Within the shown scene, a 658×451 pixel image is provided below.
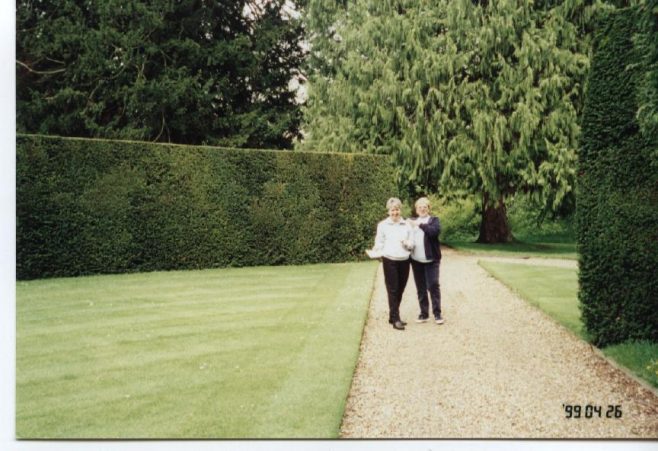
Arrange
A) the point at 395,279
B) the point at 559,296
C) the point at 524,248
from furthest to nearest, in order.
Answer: the point at 524,248
the point at 559,296
the point at 395,279

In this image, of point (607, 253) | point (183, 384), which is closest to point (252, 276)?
point (183, 384)

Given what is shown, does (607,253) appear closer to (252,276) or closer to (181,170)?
(252,276)

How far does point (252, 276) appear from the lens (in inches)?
456

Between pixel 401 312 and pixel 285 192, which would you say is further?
pixel 285 192

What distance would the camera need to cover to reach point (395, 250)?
7293 mm

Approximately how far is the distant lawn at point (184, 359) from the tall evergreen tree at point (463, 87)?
2799mm

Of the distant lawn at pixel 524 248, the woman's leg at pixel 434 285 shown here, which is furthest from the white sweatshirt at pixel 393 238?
the distant lawn at pixel 524 248

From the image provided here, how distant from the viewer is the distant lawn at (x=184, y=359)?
503 cm

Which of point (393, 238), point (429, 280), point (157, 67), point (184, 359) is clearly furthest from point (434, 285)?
point (157, 67)

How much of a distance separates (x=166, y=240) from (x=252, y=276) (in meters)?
2.26

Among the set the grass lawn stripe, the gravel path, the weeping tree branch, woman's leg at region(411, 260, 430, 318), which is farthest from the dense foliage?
the gravel path

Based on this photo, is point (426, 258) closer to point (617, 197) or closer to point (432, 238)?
point (432, 238)

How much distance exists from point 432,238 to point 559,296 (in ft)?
8.32

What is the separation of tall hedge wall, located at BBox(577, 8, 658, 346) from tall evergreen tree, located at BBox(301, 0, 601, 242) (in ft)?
8.39
